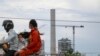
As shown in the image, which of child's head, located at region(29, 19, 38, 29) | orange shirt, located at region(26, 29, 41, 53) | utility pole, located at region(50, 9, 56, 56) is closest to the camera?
orange shirt, located at region(26, 29, 41, 53)

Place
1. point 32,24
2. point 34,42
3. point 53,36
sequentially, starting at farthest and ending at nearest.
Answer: point 53,36 < point 32,24 < point 34,42

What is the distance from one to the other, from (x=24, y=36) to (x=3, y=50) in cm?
52

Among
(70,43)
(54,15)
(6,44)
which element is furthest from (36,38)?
(70,43)

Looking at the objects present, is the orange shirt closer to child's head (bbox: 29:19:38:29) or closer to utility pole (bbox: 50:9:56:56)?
child's head (bbox: 29:19:38:29)

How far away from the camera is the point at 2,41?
923 centimetres

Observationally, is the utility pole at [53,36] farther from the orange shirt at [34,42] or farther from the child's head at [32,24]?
the orange shirt at [34,42]

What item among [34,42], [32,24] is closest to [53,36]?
[32,24]

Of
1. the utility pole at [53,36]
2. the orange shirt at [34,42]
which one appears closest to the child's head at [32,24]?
the orange shirt at [34,42]

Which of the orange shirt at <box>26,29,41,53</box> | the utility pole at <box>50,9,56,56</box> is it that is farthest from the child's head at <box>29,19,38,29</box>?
the utility pole at <box>50,9,56,56</box>

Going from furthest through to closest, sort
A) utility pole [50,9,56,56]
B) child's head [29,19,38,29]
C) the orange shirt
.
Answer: utility pole [50,9,56,56] → child's head [29,19,38,29] → the orange shirt

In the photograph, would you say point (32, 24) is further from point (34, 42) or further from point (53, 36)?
point (53, 36)

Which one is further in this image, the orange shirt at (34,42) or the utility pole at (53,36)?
the utility pole at (53,36)

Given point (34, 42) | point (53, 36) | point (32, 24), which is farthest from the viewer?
point (53, 36)

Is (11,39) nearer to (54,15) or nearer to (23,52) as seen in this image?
(23,52)
